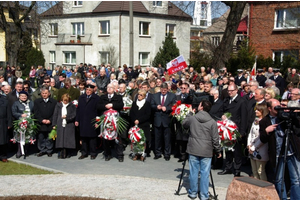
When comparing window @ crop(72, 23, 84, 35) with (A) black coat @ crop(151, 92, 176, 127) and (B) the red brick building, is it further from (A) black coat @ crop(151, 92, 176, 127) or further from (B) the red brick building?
(A) black coat @ crop(151, 92, 176, 127)

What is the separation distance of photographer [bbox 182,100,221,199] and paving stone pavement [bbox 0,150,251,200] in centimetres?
47

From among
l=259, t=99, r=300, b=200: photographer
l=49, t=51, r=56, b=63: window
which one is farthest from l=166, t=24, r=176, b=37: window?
Result: l=259, t=99, r=300, b=200: photographer

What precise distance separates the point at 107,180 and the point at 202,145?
8.31ft

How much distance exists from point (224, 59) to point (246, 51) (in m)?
5.66

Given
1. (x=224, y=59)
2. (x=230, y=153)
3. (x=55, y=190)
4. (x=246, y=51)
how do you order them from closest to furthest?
(x=55, y=190), (x=230, y=153), (x=224, y=59), (x=246, y=51)

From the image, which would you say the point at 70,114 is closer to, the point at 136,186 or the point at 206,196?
the point at 136,186

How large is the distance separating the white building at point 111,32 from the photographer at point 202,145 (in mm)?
33671

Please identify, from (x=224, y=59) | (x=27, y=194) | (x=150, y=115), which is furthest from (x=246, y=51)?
(x=27, y=194)

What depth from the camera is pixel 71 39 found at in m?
44.4

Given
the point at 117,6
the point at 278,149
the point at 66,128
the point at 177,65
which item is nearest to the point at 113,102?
the point at 66,128

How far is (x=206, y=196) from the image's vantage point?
7.22 meters

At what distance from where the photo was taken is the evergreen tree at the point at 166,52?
4081 centimetres

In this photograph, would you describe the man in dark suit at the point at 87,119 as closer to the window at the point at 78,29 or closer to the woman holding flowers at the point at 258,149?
the woman holding flowers at the point at 258,149

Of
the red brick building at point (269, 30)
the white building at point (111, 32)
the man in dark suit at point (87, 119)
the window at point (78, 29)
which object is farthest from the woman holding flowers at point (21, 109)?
the window at point (78, 29)
